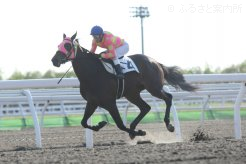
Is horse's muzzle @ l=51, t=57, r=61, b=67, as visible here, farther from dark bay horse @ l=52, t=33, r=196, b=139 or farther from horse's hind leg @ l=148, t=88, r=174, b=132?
horse's hind leg @ l=148, t=88, r=174, b=132

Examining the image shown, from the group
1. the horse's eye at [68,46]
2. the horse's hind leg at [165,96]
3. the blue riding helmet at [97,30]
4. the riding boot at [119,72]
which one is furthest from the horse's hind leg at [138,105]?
the horse's eye at [68,46]

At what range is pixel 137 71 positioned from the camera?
757 cm

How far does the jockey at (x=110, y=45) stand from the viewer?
24.1 feet

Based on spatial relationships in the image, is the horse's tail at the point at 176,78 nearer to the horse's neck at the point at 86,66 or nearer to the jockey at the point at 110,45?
the jockey at the point at 110,45

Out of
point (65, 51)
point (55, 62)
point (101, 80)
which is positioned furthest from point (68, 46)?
point (101, 80)

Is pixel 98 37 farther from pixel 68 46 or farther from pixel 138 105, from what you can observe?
pixel 138 105

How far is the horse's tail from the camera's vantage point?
8.19 metres

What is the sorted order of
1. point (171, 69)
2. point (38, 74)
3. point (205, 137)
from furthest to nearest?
point (38, 74) → point (171, 69) → point (205, 137)

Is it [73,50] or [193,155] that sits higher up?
[73,50]

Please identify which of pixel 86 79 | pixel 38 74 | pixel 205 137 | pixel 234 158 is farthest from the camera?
pixel 38 74

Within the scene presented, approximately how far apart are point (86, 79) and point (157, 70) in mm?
1207

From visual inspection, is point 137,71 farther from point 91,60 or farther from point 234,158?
point 234,158

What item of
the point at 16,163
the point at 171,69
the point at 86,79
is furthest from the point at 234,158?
the point at 171,69

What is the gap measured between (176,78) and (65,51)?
6.15 ft
